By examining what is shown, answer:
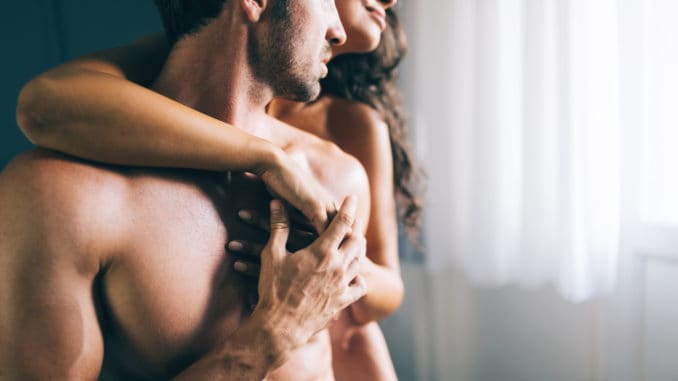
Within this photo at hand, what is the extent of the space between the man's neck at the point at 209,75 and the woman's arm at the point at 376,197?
0.42 m

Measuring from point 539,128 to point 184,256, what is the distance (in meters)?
1.20

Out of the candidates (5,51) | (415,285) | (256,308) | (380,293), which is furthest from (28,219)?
(415,285)

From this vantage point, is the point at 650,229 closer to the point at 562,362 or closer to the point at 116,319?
the point at 562,362

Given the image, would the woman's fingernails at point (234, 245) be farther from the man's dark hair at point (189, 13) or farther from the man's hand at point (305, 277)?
the man's dark hair at point (189, 13)

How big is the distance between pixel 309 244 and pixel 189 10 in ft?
1.30

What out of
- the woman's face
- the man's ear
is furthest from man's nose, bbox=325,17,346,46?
the woman's face

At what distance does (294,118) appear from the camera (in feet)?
4.38

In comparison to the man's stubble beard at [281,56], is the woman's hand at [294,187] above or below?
below

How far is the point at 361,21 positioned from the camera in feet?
3.97

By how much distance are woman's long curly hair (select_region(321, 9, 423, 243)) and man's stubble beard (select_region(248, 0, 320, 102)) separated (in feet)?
1.75

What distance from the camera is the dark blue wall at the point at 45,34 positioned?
4.95 ft

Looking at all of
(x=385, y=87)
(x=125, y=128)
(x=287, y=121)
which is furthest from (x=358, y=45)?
(x=125, y=128)

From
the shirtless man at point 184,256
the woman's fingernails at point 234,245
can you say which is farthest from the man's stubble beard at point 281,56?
the woman's fingernails at point 234,245

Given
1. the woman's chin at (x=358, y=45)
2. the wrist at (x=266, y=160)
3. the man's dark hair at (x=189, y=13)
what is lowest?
the wrist at (x=266, y=160)
